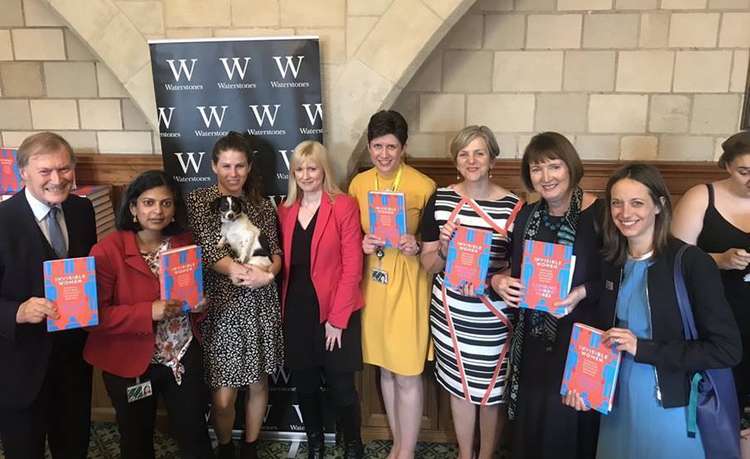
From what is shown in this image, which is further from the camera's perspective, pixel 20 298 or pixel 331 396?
pixel 331 396

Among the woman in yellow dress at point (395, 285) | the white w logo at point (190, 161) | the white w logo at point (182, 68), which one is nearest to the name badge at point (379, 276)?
the woman in yellow dress at point (395, 285)

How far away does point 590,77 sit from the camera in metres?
3.02

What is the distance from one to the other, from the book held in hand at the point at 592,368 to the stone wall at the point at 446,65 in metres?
1.52

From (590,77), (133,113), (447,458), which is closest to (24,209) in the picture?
(133,113)

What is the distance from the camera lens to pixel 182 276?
2.04m

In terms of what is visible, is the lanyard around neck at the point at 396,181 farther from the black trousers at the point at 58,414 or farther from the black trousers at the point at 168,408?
the black trousers at the point at 58,414

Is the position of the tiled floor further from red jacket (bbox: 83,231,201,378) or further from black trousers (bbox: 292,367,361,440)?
red jacket (bbox: 83,231,201,378)

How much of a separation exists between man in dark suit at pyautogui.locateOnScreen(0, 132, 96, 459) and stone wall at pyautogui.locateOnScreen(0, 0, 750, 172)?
991 millimetres

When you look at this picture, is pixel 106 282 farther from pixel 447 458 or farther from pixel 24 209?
pixel 447 458

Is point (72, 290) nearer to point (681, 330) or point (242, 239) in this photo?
point (242, 239)

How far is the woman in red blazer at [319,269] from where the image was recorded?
2.45 m

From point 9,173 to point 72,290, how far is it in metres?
1.63

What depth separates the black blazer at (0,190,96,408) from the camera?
192 centimetres

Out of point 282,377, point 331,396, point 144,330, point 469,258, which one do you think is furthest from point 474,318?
point 144,330
